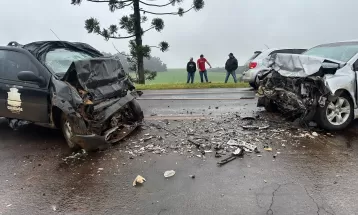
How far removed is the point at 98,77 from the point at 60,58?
1.08 m

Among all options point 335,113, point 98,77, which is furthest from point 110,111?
point 335,113

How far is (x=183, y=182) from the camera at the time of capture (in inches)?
154

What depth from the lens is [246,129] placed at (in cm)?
600

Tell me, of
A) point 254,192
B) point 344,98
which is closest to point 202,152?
point 254,192

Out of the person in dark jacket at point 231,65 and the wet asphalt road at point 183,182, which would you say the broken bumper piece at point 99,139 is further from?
the person in dark jacket at point 231,65

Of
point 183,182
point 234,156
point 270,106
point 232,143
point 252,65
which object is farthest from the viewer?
point 252,65

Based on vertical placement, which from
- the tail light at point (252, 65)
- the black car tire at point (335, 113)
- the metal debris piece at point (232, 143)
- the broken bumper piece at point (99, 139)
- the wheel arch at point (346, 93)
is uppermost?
the tail light at point (252, 65)

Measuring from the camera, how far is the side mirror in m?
5.24

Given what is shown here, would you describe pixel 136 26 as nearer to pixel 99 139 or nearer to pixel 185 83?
pixel 185 83

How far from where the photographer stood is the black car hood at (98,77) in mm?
4961

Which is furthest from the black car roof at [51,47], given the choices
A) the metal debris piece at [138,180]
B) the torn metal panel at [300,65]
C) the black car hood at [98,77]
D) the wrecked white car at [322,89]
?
the wrecked white car at [322,89]

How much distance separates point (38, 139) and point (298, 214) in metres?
4.88

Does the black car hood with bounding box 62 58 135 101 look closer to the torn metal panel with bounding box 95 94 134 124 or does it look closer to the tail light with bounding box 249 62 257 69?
the torn metal panel with bounding box 95 94 134 124

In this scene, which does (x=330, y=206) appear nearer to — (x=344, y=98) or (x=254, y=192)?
(x=254, y=192)
